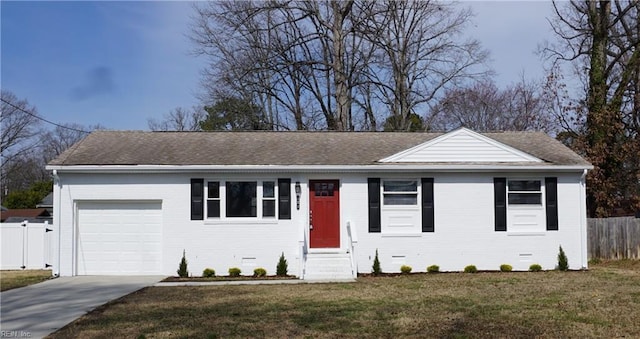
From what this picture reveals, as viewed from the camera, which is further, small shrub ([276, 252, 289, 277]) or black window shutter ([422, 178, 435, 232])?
black window shutter ([422, 178, 435, 232])

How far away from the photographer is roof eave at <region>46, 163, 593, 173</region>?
17.0 meters

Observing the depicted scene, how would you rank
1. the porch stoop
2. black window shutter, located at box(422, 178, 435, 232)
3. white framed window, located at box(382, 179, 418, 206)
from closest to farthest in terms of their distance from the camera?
the porch stoop
black window shutter, located at box(422, 178, 435, 232)
white framed window, located at box(382, 179, 418, 206)

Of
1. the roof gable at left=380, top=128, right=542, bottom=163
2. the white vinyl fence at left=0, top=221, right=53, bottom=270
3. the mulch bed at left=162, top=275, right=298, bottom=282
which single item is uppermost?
the roof gable at left=380, top=128, right=542, bottom=163

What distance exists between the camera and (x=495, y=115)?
4191 centimetres

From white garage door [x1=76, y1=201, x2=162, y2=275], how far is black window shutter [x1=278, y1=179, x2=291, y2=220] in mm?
3302

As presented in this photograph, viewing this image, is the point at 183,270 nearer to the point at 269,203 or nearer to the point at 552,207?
the point at 269,203

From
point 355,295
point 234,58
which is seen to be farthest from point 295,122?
point 355,295

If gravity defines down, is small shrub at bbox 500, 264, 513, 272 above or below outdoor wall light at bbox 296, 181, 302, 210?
below

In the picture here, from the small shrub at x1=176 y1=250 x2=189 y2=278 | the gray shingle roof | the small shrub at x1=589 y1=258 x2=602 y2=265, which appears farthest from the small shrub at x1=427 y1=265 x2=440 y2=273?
the small shrub at x1=176 y1=250 x2=189 y2=278

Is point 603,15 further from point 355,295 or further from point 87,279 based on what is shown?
point 87,279

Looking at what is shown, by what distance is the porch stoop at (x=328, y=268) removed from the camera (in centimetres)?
1631

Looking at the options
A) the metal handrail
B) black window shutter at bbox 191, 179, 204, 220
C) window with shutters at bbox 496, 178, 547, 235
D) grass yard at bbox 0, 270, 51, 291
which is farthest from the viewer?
window with shutters at bbox 496, 178, 547, 235

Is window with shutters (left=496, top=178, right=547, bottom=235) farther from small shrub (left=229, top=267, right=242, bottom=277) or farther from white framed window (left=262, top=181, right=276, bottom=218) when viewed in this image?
small shrub (left=229, top=267, right=242, bottom=277)

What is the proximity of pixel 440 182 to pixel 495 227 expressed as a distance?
1983 mm
